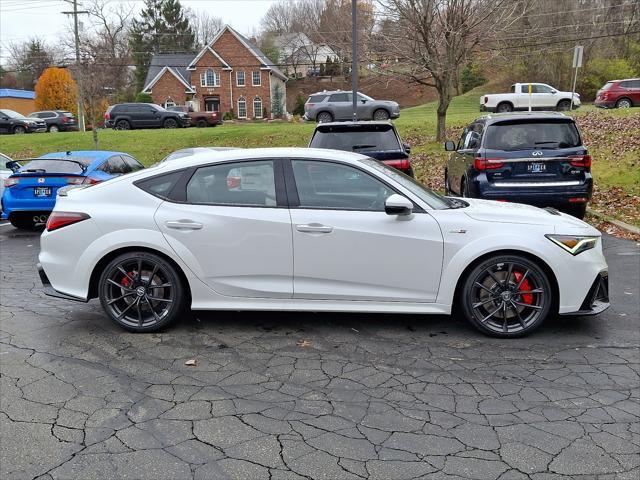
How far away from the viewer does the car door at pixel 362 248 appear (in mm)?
4965

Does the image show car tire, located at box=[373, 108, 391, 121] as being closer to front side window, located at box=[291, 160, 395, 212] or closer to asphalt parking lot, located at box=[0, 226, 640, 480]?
asphalt parking lot, located at box=[0, 226, 640, 480]

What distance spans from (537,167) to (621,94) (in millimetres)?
23627

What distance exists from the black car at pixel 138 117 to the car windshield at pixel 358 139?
27670 mm

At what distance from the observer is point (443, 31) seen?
57.5 ft

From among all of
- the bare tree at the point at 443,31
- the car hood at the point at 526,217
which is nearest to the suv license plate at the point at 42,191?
the car hood at the point at 526,217

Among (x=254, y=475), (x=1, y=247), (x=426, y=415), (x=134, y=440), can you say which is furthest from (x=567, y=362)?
(x=1, y=247)

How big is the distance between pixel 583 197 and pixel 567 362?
16.7ft

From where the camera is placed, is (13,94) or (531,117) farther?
(13,94)

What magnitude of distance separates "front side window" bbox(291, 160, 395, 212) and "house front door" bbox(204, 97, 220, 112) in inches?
2245

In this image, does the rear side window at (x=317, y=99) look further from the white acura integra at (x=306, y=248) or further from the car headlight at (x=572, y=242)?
the car headlight at (x=572, y=242)

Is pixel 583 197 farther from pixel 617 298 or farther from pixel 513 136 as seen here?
pixel 617 298

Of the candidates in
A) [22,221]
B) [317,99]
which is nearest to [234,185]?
[22,221]

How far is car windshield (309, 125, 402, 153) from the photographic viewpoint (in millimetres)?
9789

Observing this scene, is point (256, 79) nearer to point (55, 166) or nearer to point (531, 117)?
point (55, 166)
